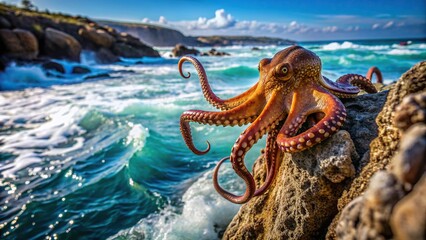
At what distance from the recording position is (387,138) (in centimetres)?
219

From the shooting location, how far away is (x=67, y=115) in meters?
13.2

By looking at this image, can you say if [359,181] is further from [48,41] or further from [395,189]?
[48,41]

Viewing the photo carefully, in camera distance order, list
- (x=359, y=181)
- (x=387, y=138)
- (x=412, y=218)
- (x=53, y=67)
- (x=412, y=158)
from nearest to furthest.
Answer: (x=412, y=218) → (x=412, y=158) → (x=387, y=138) → (x=359, y=181) → (x=53, y=67)

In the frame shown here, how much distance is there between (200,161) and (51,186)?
12.3 ft

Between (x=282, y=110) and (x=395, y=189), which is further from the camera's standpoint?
(x=282, y=110)

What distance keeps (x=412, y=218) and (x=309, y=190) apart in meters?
1.75

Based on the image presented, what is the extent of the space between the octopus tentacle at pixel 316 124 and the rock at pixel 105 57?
43039 mm

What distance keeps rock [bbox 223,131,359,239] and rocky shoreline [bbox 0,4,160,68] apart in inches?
1170

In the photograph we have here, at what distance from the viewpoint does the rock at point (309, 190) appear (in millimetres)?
2510

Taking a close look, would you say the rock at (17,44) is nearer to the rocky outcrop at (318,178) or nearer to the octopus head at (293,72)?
the octopus head at (293,72)

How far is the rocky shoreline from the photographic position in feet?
94.0

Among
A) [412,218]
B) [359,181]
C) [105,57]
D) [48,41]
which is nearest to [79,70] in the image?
[48,41]

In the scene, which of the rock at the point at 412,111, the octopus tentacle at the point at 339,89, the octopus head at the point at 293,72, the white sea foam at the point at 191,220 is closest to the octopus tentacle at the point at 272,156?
the octopus head at the point at 293,72

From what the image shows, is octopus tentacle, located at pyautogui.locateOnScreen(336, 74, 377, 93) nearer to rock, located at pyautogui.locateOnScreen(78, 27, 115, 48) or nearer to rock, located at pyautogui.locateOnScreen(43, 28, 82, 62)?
rock, located at pyautogui.locateOnScreen(43, 28, 82, 62)
